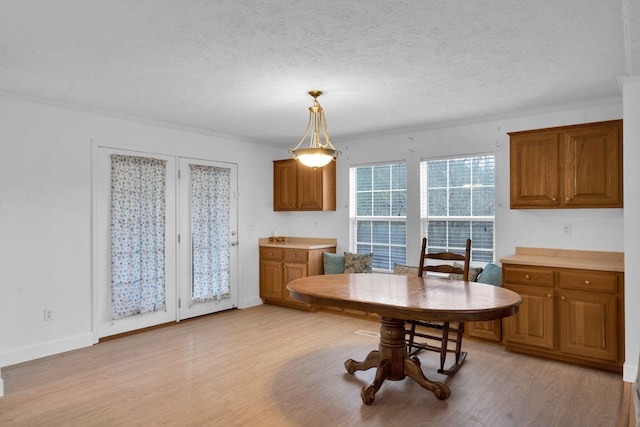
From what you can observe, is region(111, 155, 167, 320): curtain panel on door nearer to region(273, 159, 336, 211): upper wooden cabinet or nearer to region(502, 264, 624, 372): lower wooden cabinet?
region(273, 159, 336, 211): upper wooden cabinet

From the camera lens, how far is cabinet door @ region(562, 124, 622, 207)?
353cm

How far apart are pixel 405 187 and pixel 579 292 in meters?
2.33

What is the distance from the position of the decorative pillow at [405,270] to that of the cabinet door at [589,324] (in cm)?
160

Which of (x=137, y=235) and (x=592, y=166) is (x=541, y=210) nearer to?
(x=592, y=166)

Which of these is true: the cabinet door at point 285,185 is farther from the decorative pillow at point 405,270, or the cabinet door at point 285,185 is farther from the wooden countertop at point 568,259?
the wooden countertop at point 568,259

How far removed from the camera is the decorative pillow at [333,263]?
5488 millimetres

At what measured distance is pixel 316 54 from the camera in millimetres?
2703

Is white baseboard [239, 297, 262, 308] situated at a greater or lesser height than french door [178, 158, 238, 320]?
lesser

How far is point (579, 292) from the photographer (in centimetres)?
345

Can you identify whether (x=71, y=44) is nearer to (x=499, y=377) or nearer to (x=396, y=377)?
(x=396, y=377)

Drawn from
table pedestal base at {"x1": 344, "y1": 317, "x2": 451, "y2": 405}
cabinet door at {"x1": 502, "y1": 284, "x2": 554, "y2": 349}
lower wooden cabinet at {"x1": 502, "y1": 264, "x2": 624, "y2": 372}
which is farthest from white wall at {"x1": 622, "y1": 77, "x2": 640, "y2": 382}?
table pedestal base at {"x1": 344, "y1": 317, "x2": 451, "y2": 405}

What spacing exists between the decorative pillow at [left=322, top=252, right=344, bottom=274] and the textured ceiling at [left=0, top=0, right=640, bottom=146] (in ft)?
6.94

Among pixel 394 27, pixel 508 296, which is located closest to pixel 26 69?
pixel 394 27

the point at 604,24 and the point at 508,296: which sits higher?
the point at 604,24
